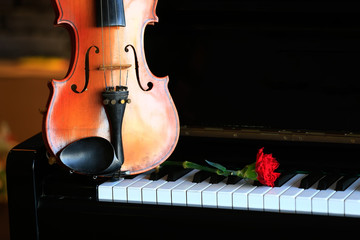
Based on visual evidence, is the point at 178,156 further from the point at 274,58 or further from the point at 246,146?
the point at 274,58

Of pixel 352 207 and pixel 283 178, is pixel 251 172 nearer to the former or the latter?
pixel 283 178

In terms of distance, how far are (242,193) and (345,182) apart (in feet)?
0.91

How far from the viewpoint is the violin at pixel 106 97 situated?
182 centimetres

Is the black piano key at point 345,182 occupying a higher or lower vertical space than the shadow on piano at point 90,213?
higher

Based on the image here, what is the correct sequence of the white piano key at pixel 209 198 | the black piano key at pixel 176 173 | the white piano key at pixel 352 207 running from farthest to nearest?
the black piano key at pixel 176 173 → the white piano key at pixel 209 198 → the white piano key at pixel 352 207

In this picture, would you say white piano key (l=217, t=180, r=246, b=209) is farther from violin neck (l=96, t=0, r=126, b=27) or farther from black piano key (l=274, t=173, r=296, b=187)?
violin neck (l=96, t=0, r=126, b=27)

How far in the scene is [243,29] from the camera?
80.0 inches

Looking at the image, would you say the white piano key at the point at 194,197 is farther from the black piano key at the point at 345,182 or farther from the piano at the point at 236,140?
the black piano key at the point at 345,182

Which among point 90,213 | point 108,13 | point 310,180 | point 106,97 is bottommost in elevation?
point 90,213

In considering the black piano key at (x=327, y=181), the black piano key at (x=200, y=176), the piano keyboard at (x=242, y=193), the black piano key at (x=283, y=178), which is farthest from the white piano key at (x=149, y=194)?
the black piano key at (x=327, y=181)

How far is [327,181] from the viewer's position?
6.05ft

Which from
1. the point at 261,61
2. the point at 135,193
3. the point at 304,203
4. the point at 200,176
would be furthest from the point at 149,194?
the point at 261,61

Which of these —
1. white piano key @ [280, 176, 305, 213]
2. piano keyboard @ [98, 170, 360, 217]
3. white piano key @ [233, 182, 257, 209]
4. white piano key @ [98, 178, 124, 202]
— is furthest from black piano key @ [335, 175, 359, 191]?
white piano key @ [98, 178, 124, 202]

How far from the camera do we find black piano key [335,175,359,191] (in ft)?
5.92
